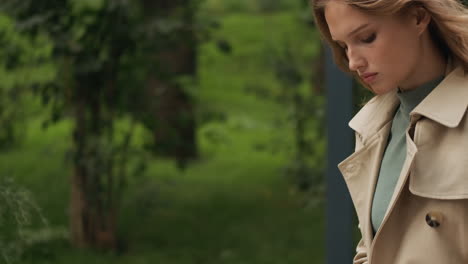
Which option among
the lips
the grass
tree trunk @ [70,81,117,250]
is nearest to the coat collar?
the lips

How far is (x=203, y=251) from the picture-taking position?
6.33 metres

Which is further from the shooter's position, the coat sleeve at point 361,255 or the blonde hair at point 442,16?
the coat sleeve at point 361,255

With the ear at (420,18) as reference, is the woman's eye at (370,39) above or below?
below

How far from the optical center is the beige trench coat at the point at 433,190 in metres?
1.83

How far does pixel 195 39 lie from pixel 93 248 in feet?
5.01

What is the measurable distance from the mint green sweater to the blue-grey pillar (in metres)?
2.43

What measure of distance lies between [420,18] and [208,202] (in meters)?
5.62

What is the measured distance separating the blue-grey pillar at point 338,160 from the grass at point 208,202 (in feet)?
4.99

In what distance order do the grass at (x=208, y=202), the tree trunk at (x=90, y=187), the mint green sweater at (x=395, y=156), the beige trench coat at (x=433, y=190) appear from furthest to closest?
the grass at (x=208, y=202), the tree trunk at (x=90, y=187), the mint green sweater at (x=395, y=156), the beige trench coat at (x=433, y=190)

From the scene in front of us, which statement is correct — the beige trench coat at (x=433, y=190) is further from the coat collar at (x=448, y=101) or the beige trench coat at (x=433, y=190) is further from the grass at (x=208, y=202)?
the grass at (x=208, y=202)

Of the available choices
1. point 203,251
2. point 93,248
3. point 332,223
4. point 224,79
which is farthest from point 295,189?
point 224,79

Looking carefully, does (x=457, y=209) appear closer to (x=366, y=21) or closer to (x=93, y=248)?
(x=366, y=21)

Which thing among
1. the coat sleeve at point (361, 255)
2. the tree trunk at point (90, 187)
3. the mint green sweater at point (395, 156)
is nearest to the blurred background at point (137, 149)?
the tree trunk at point (90, 187)

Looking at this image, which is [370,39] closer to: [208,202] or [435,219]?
[435,219]
